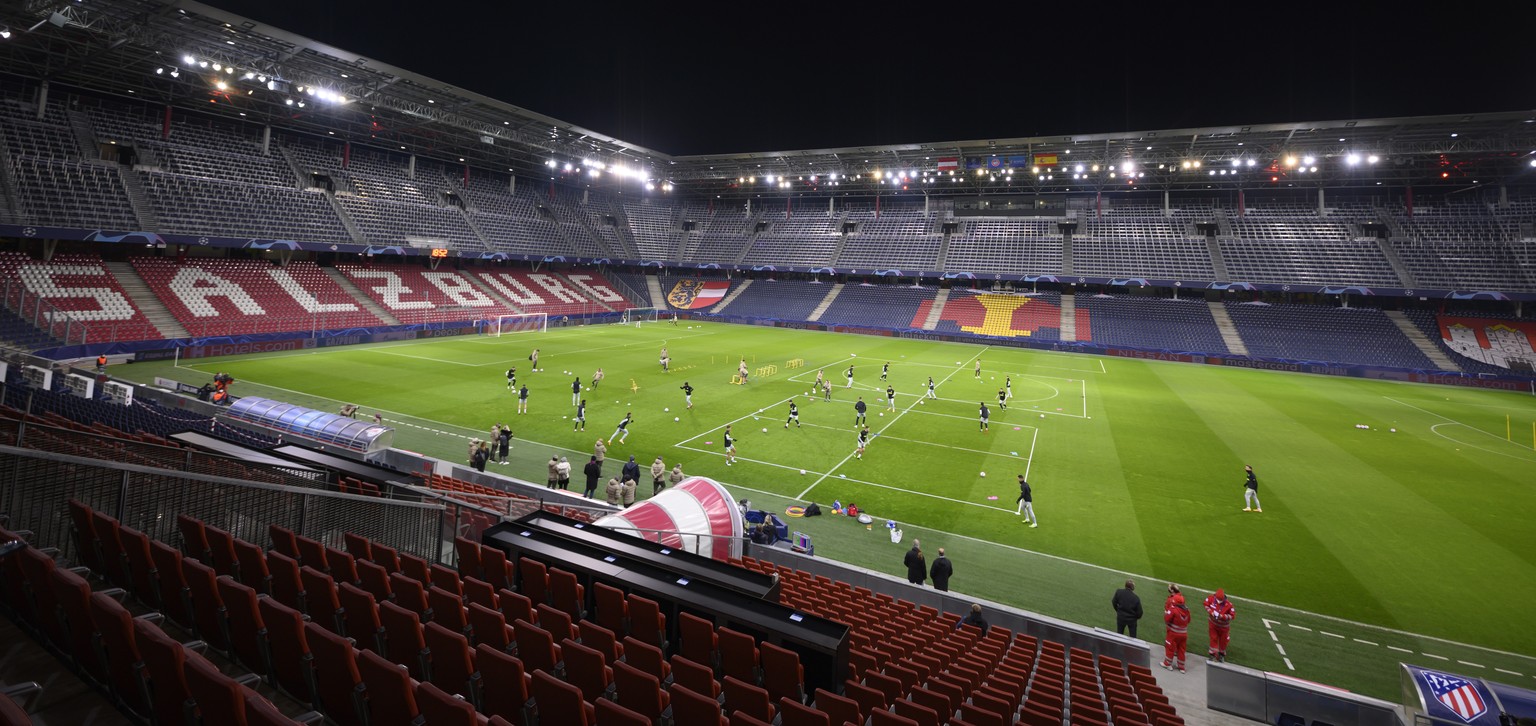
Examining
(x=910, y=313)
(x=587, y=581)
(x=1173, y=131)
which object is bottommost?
(x=587, y=581)

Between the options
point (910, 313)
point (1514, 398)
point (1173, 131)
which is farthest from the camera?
point (910, 313)

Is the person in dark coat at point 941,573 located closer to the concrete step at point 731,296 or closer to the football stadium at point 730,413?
the football stadium at point 730,413

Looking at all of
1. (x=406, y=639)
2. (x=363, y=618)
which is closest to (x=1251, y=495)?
(x=406, y=639)

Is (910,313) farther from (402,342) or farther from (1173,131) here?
(402,342)

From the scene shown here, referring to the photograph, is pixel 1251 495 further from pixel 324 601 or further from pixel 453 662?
pixel 324 601

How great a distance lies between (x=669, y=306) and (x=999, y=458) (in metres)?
66.1

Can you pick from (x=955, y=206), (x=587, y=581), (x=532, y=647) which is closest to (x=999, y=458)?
(x=587, y=581)

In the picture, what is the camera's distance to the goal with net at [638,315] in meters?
72.4

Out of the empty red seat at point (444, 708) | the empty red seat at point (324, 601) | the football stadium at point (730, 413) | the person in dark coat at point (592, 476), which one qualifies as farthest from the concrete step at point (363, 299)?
the empty red seat at point (444, 708)

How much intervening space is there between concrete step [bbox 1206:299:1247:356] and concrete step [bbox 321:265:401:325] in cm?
7251

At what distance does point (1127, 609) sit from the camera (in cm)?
1170

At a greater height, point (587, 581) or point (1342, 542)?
point (587, 581)

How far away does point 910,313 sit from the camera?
71.6m

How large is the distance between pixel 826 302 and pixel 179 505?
7215 centimetres
